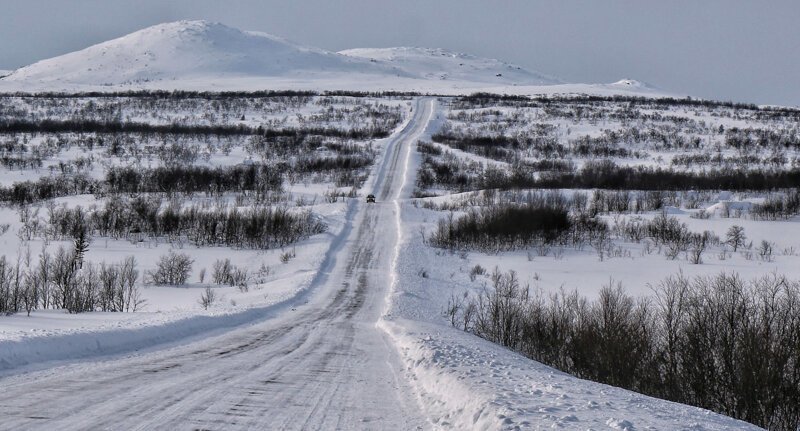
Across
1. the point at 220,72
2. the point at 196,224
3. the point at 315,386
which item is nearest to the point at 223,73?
the point at 220,72

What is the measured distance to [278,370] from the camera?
907 cm

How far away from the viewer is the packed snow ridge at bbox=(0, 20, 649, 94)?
Answer: 14306 centimetres

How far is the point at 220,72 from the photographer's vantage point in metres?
162

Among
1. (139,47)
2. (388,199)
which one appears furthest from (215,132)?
(139,47)

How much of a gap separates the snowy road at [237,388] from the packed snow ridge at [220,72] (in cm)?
12830

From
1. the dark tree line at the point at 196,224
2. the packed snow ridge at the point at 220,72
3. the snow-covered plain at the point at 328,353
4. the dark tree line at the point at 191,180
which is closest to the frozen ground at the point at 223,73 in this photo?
the packed snow ridge at the point at 220,72

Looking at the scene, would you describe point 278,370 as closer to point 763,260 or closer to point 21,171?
point 763,260

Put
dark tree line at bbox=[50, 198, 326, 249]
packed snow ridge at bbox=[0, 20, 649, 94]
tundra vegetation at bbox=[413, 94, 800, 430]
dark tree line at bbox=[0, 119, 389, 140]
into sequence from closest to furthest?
1. tundra vegetation at bbox=[413, 94, 800, 430]
2. dark tree line at bbox=[50, 198, 326, 249]
3. dark tree line at bbox=[0, 119, 389, 140]
4. packed snow ridge at bbox=[0, 20, 649, 94]

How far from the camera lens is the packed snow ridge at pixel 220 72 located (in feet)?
469

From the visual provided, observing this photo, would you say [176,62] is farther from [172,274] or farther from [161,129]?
[172,274]

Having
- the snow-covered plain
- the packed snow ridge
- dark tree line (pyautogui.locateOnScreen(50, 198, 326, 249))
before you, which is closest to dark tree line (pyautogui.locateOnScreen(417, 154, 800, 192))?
the snow-covered plain

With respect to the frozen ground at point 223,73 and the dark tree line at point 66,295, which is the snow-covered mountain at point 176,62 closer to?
the frozen ground at point 223,73

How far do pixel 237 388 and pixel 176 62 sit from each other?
175m

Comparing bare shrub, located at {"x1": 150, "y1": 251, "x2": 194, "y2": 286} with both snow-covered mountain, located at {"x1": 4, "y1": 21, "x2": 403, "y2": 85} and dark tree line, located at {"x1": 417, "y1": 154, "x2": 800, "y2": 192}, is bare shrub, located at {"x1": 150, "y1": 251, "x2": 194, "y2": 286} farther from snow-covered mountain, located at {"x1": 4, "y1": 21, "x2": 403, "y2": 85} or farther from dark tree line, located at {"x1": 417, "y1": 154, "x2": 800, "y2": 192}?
snow-covered mountain, located at {"x1": 4, "y1": 21, "x2": 403, "y2": 85}
